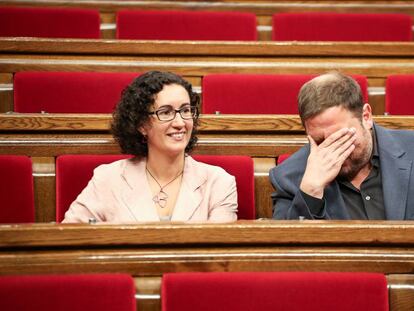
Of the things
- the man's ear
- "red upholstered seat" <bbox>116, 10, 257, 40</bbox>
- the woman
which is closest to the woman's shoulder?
the woman

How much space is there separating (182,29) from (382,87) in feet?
0.77

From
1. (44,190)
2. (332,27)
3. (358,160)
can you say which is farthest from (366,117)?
(332,27)

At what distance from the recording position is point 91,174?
0.57 metres

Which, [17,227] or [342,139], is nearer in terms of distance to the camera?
[17,227]

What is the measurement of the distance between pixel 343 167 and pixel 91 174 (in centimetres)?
18

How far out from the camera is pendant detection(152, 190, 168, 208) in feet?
1.85

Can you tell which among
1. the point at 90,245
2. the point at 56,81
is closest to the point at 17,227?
the point at 90,245

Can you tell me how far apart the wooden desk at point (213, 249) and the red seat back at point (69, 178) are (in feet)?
0.60

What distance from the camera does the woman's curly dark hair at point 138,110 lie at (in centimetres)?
57

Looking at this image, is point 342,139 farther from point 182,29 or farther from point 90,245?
point 182,29

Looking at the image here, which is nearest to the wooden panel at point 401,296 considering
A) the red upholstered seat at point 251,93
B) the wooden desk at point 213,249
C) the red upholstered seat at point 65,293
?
the wooden desk at point 213,249

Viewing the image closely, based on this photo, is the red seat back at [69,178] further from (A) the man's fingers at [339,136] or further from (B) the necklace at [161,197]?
(A) the man's fingers at [339,136]

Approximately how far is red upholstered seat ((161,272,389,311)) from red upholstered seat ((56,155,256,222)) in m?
0.22

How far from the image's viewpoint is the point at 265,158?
61 centimetres
